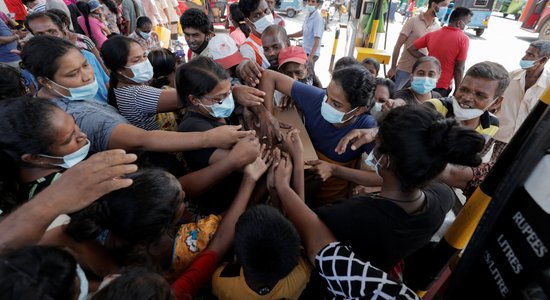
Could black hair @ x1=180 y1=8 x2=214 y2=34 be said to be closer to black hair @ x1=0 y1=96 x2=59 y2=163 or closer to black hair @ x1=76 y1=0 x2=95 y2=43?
black hair @ x1=0 y1=96 x2=59 y2=163

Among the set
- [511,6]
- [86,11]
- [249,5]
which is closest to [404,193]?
[249,5]

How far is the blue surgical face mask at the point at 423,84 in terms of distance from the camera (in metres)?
2.62

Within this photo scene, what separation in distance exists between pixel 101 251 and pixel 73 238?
0.12 meters

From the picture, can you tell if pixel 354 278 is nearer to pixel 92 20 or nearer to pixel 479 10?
pixel 92 20

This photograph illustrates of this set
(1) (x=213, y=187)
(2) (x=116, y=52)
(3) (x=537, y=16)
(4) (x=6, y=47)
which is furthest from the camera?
(3) (x=537, y=16)

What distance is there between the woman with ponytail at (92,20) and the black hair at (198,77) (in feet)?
12.4

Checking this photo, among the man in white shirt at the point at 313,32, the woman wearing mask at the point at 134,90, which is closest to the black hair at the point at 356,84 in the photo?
the woman wearing mask at the point at 134,90

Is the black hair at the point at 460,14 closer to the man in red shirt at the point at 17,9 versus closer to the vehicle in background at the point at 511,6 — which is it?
the man in red shirt at the point at 17,9

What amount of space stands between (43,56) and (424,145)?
2.01 metres

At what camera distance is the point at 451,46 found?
3.61m

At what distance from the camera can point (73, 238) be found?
1.07 m

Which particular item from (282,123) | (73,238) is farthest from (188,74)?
(73,238)

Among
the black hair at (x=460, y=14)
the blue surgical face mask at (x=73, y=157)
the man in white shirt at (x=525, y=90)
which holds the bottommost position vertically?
the man in white shirt at (x=525, y=90)

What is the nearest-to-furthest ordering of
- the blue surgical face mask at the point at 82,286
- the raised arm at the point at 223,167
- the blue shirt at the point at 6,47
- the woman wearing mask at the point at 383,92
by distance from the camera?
the blue surgical face mask at the point at 82,286 → the raised arm at the point at 223,167 → the woman wearing mask at the point at 383,92 → the blue shirt at the point at 6,47
